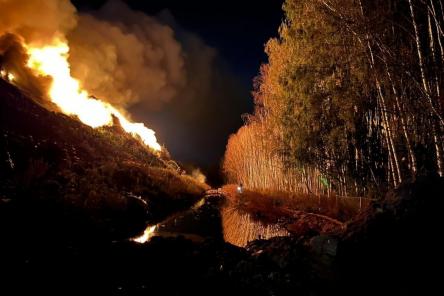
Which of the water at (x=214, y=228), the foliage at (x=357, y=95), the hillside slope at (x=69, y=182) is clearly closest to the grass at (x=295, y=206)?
the foliage at (x=357, y=95)

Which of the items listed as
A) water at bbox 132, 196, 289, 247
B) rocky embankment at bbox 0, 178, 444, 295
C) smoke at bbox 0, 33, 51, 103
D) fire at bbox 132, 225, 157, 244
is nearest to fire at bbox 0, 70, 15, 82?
smoke at bbox 0, 33, 51, 103

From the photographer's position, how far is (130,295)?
25.1 ft

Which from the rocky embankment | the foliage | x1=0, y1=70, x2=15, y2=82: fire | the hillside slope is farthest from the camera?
x1=0, y1=70, x2=15, y2=82: fire

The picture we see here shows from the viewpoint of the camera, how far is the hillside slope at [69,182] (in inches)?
481

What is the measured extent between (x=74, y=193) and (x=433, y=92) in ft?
44.8

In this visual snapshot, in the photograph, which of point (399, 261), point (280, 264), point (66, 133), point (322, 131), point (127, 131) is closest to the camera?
point (399, 261)

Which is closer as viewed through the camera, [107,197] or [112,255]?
[112,255]

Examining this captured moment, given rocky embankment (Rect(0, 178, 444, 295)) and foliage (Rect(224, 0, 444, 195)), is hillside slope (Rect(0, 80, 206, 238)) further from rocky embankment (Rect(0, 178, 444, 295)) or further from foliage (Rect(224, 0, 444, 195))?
foliage (Rect(224, 0, 444, 195))

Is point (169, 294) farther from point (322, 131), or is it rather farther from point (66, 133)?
point (66, 133)

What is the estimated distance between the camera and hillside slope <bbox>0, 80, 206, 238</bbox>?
12219 millimetres

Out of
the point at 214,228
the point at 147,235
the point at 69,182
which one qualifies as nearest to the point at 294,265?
the point at 147,235

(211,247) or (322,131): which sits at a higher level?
(322,131)

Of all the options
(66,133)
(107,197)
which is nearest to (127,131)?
(66,133)

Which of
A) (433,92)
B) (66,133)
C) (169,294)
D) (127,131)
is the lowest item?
(169,294)
